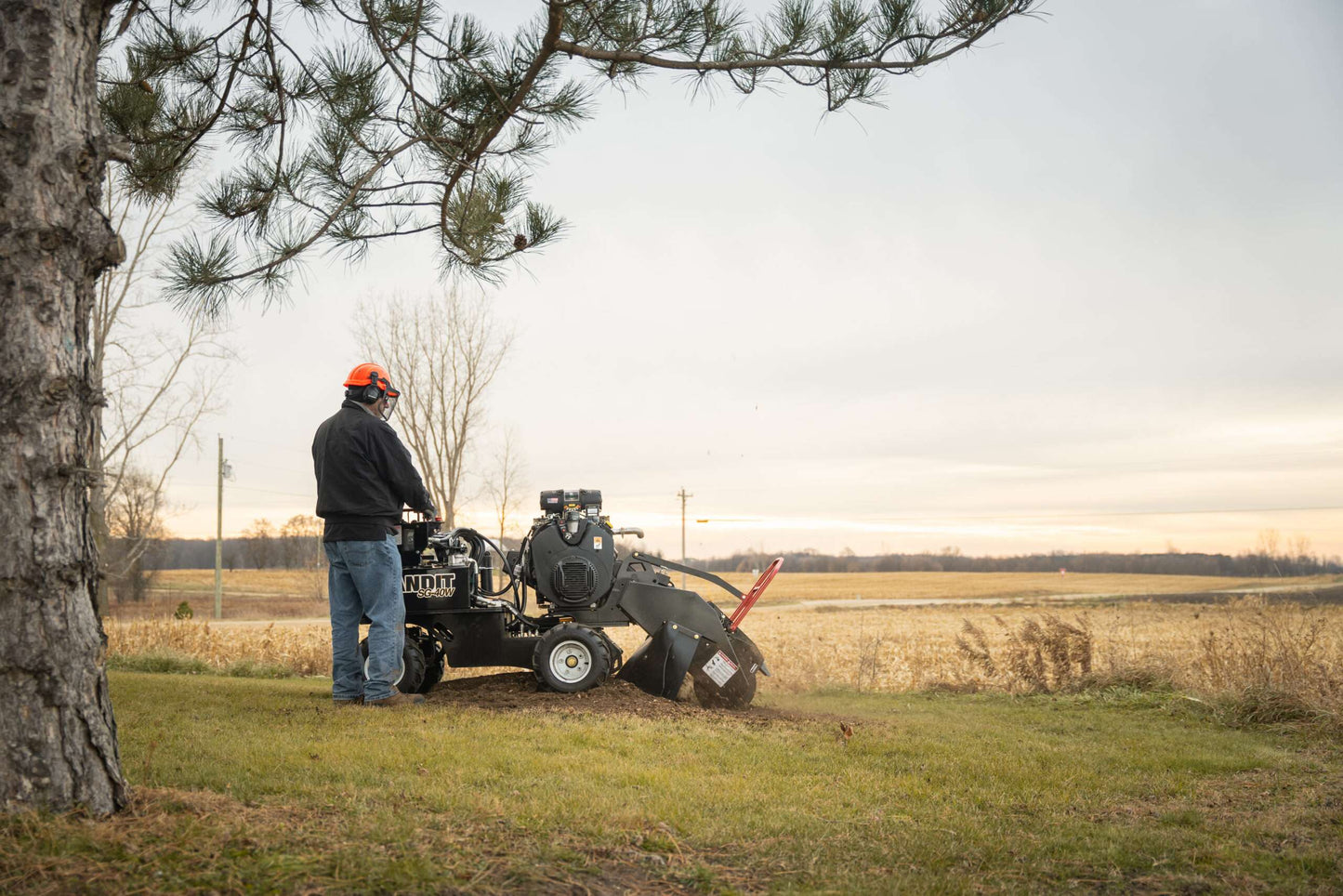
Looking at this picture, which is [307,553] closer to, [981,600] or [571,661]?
[981,600]

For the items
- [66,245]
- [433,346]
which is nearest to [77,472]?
[66,245]

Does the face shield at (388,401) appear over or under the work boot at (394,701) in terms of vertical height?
over

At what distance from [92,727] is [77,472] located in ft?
2.95

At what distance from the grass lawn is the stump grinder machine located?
66 centimetres

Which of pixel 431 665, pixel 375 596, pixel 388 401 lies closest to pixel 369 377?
pixel 388 401

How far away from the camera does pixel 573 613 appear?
317 inches

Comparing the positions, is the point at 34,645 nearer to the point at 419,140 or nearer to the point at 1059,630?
the point at 419,140

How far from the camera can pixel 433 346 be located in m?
25.7

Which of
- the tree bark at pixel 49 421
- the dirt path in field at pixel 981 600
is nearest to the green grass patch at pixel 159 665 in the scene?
the tree bark at pixel 49 421

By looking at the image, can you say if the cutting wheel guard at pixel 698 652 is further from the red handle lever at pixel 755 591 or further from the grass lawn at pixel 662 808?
the grass lawn at pixel 662 808

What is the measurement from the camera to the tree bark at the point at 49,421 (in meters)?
3.56

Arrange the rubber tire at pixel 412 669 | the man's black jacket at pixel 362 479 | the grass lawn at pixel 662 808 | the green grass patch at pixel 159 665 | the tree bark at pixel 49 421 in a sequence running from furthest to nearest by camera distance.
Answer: the green grass patch at pixel 159 665, the rubber tire at pixel 412 669, the man's black jacket at pixel 362 479, the tree bark at pixel 49 421, the grass lawn at pixel 662 808

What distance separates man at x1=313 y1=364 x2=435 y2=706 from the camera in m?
7.00

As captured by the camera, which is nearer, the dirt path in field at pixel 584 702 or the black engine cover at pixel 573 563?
the dirt path in field at pixel 584 702
